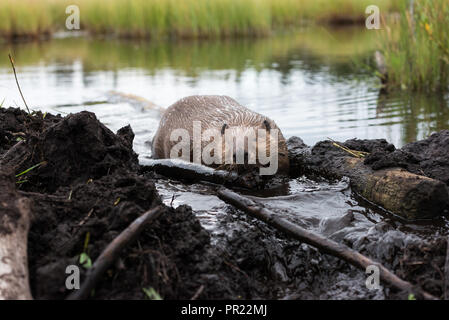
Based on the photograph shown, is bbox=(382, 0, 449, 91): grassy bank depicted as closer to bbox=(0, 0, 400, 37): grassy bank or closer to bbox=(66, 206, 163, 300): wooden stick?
bbox=(66, 206, 163, 300): wooden stick

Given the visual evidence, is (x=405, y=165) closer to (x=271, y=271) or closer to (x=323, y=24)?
(x=271, y=271)

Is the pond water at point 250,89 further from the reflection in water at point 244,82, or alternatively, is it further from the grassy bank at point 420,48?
the grassy bank at point 420,48

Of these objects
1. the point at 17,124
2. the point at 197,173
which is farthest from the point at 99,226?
the point at 17,124

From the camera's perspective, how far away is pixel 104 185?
3.36m

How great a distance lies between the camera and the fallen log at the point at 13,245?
93.9 inches

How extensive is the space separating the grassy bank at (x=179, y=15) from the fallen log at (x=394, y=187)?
47.3 feet

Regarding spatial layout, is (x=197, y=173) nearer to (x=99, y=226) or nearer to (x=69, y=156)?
(x=69, y=156)

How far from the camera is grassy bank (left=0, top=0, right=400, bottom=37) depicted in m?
19.6

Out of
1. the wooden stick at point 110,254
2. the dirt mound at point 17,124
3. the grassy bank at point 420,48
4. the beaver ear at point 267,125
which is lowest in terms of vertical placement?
the wooden stick at point 110,254

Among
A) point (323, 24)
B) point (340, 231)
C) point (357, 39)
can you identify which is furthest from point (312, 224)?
point (323, 24)

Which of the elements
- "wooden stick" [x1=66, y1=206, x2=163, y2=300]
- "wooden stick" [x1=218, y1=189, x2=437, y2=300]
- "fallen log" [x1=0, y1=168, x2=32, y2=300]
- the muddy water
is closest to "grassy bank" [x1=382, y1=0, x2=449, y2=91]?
the muddy water

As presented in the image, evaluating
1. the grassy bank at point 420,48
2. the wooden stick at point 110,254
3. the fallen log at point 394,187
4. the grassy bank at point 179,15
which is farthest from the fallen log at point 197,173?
the grassy bank at point 179,15

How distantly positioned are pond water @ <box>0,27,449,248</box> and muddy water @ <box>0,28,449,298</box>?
21 millimetres
